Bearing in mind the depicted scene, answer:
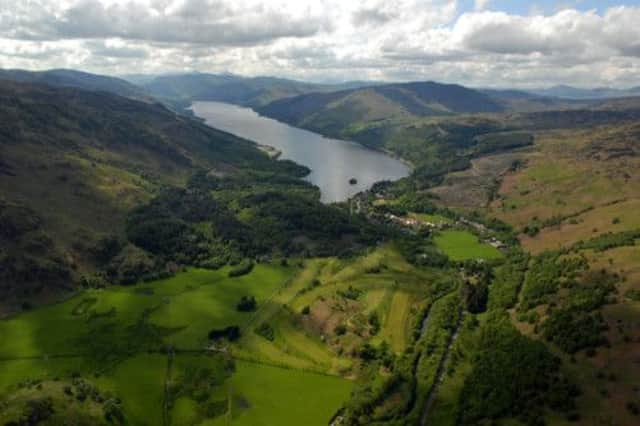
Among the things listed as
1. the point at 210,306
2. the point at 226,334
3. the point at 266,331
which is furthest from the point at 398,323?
the point at 210,306

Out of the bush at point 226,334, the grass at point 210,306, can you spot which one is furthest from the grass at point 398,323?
the grass at point 210,306

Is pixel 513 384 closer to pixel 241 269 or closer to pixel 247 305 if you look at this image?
pixel 247 305

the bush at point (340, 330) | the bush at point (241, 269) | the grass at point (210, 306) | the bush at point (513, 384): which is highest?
the bush at point (513, 384)

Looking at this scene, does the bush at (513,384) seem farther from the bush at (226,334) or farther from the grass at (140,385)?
the grass at (140,385)

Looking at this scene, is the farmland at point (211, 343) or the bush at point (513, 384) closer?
the bush at point (513, 384)

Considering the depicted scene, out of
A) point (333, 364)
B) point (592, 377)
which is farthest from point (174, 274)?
point (592, 377)

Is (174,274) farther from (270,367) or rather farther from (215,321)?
(270,367)

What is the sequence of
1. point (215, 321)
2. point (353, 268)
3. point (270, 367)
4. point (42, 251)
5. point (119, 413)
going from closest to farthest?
1. point (119, 413)
2. point (270, 367)
3. point (215, 321)
4. point (42, 251)
5. point (353, 268)

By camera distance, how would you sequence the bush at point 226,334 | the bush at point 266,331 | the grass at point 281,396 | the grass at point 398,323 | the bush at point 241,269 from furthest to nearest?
the bush at point 241,269 → the bush at point 266,331 → the bush at point 226,334 → the grass at point 398,323 → the grass at point 281,396
